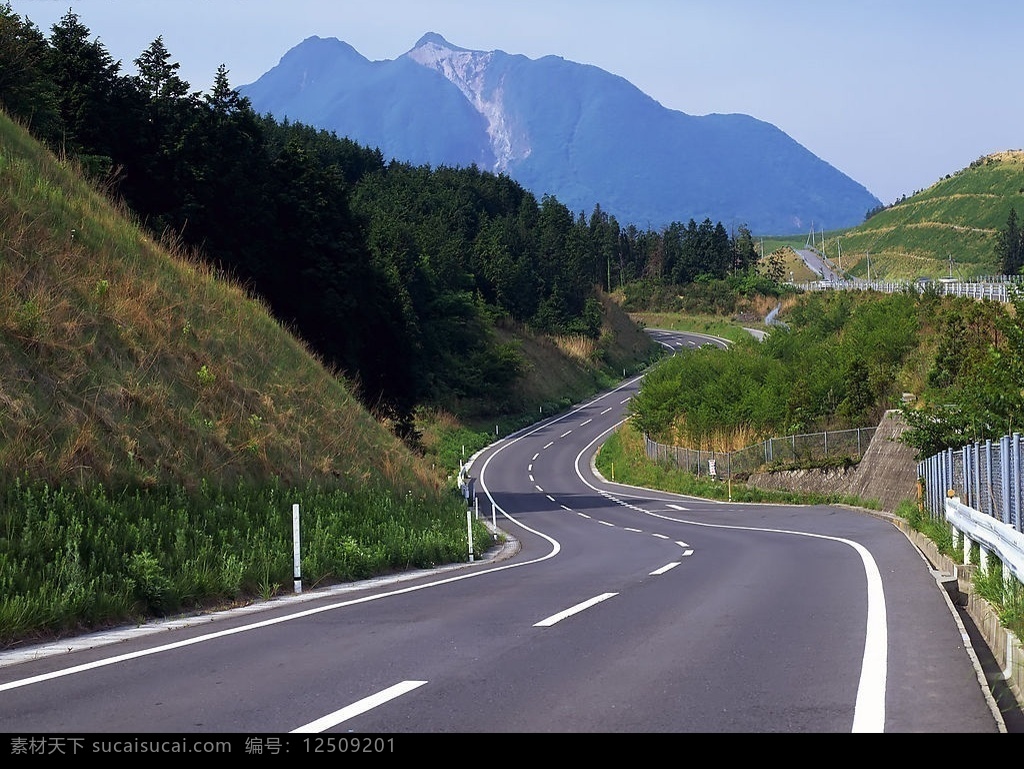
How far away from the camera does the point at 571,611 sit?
1199 centimetres

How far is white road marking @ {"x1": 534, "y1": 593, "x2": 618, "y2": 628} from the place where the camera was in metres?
11.0

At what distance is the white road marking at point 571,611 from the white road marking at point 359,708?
318 centimetres

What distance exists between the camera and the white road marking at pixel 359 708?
257 inches

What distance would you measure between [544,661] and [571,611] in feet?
10.7

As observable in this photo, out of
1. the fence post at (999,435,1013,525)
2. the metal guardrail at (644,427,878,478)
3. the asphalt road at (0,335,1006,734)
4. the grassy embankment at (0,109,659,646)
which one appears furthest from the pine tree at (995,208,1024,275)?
the fence post at (999,435,1013,525)

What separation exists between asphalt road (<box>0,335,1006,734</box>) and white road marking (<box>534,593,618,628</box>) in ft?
0.15

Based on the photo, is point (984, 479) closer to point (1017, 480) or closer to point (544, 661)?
point (1017, 480)

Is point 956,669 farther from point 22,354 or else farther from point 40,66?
point 40,66

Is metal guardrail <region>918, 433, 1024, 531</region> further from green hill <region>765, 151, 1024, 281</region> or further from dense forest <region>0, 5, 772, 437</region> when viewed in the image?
green hill <region>765, 151, 1024, 281</region>

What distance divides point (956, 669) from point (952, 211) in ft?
670

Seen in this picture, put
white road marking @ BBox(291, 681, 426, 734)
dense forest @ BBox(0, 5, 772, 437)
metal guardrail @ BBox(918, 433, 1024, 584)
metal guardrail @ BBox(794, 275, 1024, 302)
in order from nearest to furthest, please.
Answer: white road marking @ BBox(291, 681, 426, 734) → metal guardrail @ BBox(918, 433, 1024, 584) → metal guardrail @ BBox(794, 275, 1024, 302) → dense forest @ BBox(0, 5, 772, 437)

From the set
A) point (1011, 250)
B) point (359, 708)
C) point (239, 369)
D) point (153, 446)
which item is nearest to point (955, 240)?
point (1011, 250)
